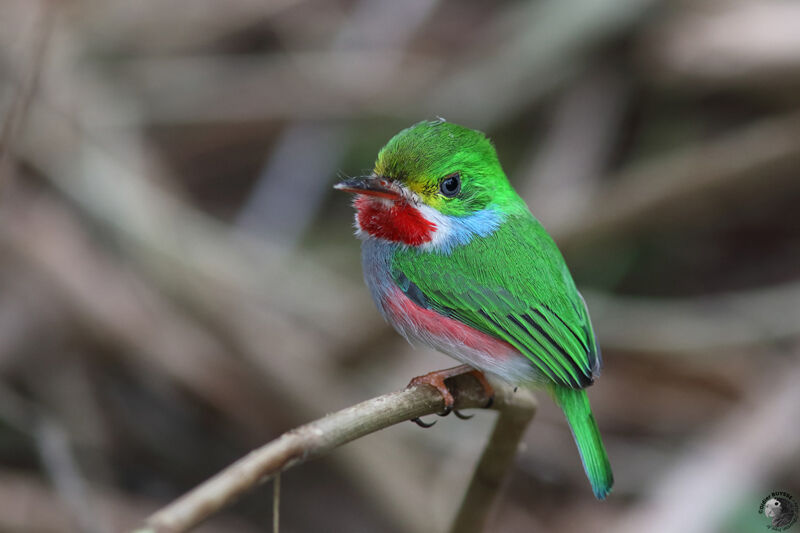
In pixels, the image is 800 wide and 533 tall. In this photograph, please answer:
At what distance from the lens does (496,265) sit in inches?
90.1

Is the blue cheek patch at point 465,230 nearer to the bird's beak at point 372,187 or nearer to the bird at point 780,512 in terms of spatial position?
the bird's beak at point 372,187

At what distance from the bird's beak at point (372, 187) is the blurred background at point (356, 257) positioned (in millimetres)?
1410

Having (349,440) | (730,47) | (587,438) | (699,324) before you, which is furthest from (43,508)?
(730,47)

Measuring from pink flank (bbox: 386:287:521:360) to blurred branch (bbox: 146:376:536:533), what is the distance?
0.10 m

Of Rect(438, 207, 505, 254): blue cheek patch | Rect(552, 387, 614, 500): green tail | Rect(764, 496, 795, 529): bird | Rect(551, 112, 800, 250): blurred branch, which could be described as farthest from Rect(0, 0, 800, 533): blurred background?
Rect(438, 207, 505, 254): blue cheek patch

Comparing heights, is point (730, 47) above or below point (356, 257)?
above

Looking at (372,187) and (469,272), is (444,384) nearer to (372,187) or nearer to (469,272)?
(469,272)

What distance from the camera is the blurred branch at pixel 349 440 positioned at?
3.76 ft

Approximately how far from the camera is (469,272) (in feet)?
7.58

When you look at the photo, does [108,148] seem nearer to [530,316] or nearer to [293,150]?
[293,150]

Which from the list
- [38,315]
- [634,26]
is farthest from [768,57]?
[38,315]

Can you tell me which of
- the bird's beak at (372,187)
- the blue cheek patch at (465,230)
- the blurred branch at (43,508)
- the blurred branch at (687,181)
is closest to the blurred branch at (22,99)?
the bird's beak at (372,187)

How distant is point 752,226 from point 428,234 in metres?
3.13

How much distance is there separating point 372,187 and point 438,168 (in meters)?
0.20
